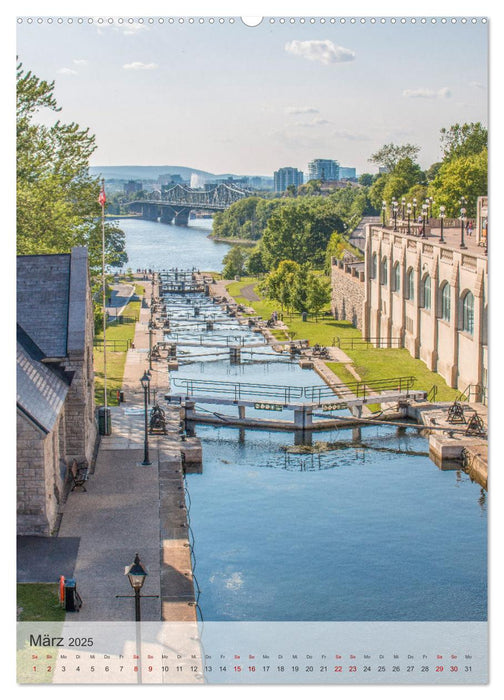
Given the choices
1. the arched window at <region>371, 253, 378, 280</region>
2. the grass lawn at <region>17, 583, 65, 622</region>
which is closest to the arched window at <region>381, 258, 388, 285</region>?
the arched window at <region>371, 253, 378, 280</region>

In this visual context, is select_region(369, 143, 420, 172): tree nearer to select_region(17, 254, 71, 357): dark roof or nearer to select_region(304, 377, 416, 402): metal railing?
select_region(304, 377, 416, 402): metal railing

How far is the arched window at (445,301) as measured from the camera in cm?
4516

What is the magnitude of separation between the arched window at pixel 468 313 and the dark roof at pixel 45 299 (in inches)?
758

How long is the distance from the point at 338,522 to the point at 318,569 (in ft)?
12.3

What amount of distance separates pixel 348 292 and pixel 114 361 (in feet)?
81.3

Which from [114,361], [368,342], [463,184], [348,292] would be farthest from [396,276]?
[463,184]

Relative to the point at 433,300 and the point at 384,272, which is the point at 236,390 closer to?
the point at 433,300

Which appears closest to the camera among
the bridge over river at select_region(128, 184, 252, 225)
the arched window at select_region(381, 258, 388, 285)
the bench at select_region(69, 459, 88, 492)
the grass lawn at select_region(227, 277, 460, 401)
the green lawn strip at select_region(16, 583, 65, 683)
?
the green lawn strip at select_region(16, 583, 65, 683)

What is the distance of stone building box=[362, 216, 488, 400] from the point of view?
39750 mm

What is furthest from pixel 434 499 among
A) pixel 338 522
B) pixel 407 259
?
pixel 407 259

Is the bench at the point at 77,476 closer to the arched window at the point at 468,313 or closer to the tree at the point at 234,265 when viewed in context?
the arched window at the point at 468,313

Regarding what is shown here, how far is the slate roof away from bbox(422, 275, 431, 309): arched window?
26.2 meters

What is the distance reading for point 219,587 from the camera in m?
21.8

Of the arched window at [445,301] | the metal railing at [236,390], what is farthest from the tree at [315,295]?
the arched window at [445,301]
